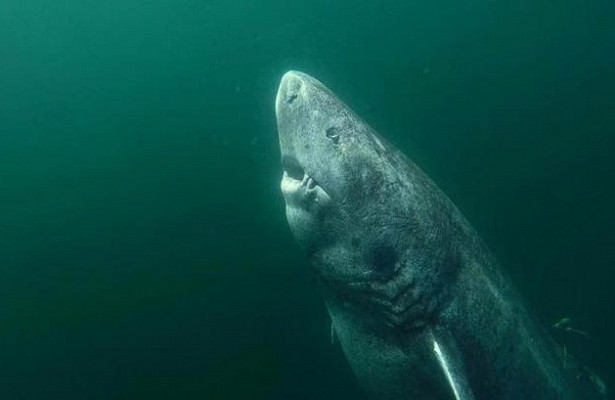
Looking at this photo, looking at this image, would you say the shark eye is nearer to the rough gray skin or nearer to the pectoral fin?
the rough gray skin

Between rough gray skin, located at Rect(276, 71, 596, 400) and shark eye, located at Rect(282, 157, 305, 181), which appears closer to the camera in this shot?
rough gray skin, located at Rect(276, 71, 596, 400)

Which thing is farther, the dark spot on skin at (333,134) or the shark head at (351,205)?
the dark spot on skin at (333,134)

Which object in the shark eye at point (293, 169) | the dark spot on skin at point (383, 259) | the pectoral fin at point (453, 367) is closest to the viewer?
the pectoral fin at point (453, 367)

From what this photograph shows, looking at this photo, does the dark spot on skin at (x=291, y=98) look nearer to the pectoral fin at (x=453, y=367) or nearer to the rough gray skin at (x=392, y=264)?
the rough gray skin at (x=392, y=264)

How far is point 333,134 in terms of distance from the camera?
4910 mm

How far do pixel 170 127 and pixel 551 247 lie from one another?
1561cm

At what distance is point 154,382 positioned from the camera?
12.1 metres

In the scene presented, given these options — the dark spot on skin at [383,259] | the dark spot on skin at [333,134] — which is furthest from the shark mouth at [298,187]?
the dark spot on skin at [383,259]

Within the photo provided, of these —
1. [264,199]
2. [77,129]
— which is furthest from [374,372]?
[77,129]

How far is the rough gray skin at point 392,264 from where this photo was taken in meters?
4.77

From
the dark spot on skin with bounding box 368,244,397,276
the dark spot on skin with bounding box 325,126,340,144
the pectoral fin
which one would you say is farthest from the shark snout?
the pectoral fin

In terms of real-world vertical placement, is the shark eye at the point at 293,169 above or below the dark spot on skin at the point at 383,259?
above

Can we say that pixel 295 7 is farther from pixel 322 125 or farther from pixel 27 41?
pixel 322 125

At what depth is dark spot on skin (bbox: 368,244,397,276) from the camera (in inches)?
187
